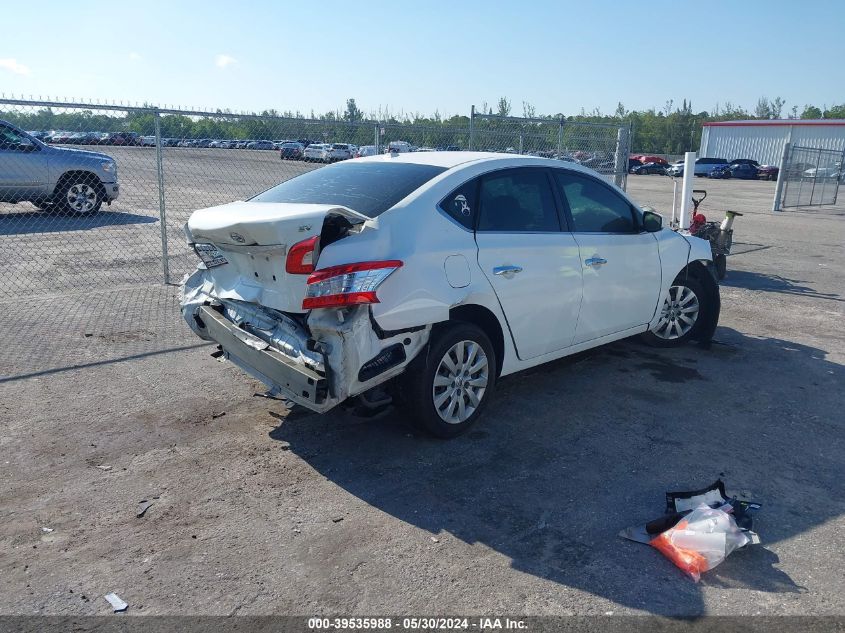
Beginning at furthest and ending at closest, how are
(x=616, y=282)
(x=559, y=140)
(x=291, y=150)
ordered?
(x=559, y=140), (x=291, y=150), (x=616, y=282)

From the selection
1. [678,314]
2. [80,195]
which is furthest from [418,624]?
[80,195]

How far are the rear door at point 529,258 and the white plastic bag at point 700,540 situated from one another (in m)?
1.80

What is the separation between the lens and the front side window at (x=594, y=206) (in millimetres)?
5426

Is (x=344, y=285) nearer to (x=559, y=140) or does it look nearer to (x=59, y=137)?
(x=59, y=137)

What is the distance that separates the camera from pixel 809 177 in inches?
930

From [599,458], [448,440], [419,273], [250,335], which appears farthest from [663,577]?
[250,335]

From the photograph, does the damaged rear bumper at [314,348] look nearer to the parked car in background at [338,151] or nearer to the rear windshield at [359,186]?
the rear windshield at [359,186]

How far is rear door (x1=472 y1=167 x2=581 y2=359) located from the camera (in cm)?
474

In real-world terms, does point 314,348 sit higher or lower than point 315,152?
lower

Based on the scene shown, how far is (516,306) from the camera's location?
15.9ft

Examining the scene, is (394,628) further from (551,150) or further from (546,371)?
(551,150)

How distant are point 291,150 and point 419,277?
6.51 m

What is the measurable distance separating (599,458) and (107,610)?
114 inches

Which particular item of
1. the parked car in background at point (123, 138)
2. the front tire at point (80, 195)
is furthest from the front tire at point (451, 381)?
the front tire at point (80, 195)
